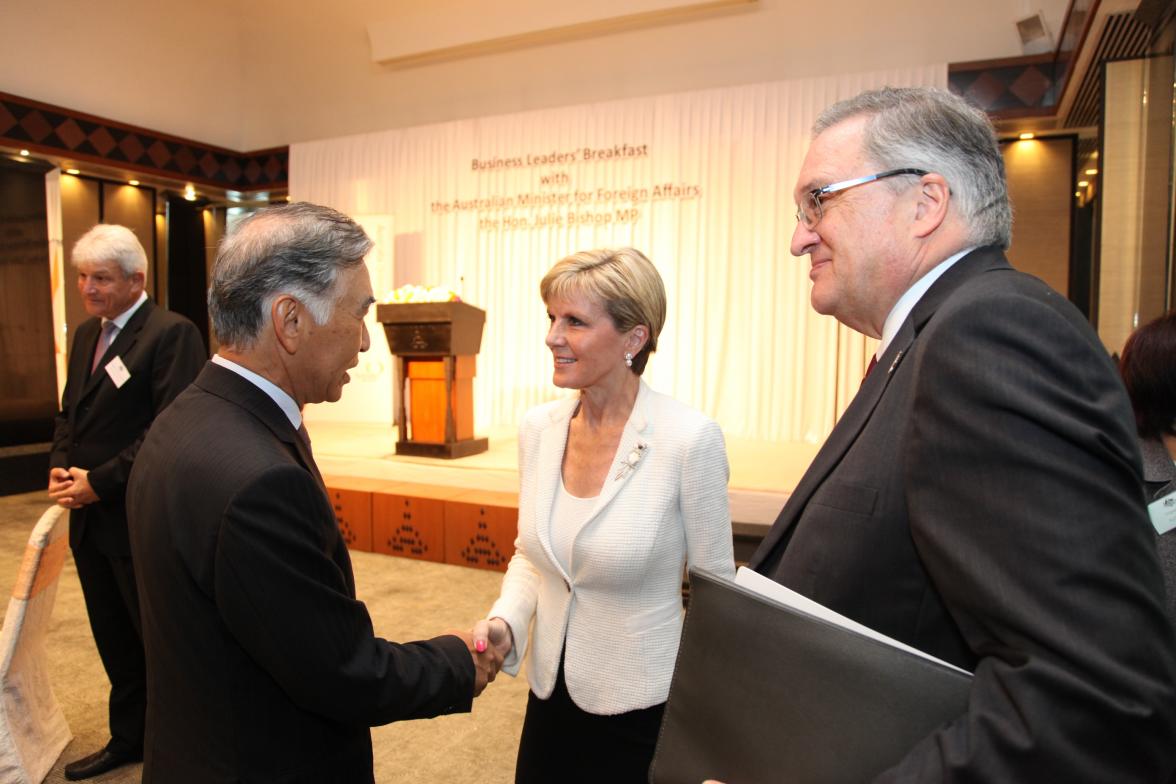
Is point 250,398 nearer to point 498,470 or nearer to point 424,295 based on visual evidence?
point 498,470

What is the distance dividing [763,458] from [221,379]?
19.5ft

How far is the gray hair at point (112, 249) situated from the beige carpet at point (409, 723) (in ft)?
5.98

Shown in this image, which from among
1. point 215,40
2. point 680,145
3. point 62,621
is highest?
point 215,40

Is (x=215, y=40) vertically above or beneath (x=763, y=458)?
above

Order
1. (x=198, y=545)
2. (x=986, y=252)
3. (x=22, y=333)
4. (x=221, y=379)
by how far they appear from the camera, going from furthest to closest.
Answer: (x=22, y=333) → (x=221, y=379) → (x=198, y=545) → (x=986, y=252)

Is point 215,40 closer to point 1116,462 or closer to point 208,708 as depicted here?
point 208,708

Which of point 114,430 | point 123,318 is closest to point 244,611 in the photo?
point 114,430

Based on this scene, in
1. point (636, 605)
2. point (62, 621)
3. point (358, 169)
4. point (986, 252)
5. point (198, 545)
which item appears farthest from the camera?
point (358, 169)

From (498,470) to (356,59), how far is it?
23.2 feet

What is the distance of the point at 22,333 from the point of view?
8.16m

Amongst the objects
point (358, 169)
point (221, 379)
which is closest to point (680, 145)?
point (358, 169)

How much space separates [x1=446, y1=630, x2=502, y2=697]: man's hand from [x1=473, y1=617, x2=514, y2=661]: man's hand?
0.01m

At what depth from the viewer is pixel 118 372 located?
111 inches

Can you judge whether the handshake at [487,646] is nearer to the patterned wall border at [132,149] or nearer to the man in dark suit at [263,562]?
the man in dark suit at [263,562]
